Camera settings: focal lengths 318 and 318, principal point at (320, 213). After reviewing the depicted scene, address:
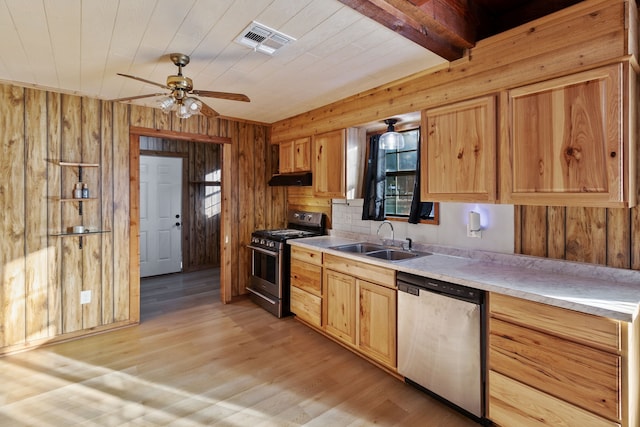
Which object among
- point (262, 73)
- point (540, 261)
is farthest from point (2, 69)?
point (540, 261)

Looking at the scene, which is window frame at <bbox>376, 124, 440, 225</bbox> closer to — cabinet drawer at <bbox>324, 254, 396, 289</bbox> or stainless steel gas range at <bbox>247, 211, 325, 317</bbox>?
cabinet drawer at <bbox>324, 254, 396, 289</bbox>

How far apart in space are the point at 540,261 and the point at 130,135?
412 centimetres

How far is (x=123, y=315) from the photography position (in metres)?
3.56

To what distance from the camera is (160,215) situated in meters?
5.77

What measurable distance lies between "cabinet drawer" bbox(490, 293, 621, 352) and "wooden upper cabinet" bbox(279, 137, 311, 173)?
2704 millimetres

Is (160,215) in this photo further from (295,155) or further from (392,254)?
(392,254)

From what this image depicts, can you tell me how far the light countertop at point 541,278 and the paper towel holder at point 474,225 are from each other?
0.16 metres

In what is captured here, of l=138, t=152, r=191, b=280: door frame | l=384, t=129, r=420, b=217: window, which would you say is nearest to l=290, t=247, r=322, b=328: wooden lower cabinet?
l=384, t=129, r=420, b=217: window

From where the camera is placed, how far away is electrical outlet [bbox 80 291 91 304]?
3.34 metres

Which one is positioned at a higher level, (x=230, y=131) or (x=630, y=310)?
(x=230, y=131)

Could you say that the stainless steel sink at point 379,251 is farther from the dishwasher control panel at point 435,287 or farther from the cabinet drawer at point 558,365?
the cabinet drawer at point 558,365

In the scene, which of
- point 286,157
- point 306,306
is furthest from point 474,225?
point 286,157

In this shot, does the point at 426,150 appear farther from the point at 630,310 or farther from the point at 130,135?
the point at 130,135

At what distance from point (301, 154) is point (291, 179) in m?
0.35
